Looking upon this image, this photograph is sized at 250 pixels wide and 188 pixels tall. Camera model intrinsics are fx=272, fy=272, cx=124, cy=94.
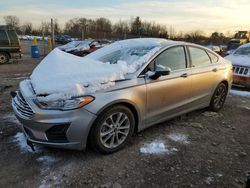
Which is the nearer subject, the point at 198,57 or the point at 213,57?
the point at 198,57

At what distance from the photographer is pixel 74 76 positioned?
3672mm

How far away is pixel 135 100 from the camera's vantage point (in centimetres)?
397

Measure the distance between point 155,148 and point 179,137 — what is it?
64 cm

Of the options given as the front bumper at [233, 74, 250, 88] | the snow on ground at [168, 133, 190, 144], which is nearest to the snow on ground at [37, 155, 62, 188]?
the snow on ground at [168, 133, 190, 144]

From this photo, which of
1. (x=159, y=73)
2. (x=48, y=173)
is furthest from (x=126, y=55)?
(x=48, y=173)

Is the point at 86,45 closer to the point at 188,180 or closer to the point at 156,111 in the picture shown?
the point at 156,111

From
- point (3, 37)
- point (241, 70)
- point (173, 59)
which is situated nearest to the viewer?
point (173, 59)

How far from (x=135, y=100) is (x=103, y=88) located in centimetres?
57

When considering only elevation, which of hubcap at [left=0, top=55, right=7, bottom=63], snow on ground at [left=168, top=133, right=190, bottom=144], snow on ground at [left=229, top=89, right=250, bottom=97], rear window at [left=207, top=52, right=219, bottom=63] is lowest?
hubcap at [left=0, top=55, right=7, bottom=63]

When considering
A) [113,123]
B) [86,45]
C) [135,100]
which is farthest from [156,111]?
[86,45]

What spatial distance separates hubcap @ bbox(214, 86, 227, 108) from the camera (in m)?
5.90

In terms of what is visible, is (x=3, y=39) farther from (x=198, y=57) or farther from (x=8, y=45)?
(x=198, y=57)

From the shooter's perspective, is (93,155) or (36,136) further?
(93,155)

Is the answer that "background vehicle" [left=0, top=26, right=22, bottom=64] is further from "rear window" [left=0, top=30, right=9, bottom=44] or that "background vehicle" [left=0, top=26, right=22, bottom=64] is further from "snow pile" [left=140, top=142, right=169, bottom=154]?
"snow pile" [left=140, top=142, right=169, bottom=154]
